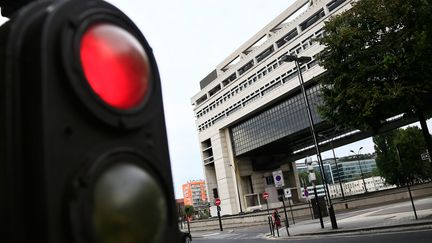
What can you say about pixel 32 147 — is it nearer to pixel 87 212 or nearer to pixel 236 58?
pixel 87 212

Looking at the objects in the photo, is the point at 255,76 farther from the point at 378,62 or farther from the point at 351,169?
the point at 351,169

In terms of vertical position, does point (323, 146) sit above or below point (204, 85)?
below

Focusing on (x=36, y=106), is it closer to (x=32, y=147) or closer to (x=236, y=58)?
(x=32, y=147)

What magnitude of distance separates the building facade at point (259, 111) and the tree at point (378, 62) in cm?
3411

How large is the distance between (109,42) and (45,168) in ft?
1.15

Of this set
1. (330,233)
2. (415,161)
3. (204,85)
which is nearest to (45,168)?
(330,233)

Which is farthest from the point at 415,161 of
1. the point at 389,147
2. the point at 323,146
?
the point at 323,146

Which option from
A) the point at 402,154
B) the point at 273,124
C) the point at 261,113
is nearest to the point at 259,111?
the point at 261,113

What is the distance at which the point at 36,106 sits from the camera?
91 cm

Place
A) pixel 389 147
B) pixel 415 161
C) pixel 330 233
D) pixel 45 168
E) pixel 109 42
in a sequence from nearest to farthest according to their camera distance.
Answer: pixel 45 168 < pixel 109 42 < pixel 330 233 < pixel 415 161 < pixel 389 147

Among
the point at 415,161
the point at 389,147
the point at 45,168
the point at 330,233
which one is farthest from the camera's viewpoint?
the point at 389,147

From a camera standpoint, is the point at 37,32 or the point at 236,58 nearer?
→ the point at 37,32

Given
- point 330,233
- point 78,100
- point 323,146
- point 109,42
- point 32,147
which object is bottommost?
point 330,233

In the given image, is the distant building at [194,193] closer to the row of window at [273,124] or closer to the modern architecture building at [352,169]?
the modern architecture building at [352,169]
